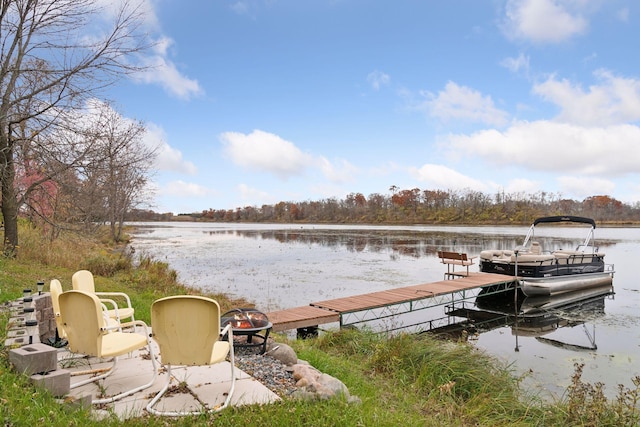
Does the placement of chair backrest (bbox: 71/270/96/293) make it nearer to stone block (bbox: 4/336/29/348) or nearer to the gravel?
stone block (bbox: 4/336/29/348)

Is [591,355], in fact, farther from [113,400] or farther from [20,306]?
[20,306]

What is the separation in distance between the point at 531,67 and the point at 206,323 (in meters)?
18.6

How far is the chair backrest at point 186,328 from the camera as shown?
130 inches

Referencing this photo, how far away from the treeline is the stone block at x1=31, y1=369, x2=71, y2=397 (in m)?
79.9

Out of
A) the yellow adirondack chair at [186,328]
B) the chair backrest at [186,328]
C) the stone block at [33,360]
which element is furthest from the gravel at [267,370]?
the stone block at [33,360]

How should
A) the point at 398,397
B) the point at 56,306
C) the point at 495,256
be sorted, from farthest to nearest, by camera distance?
the point at 495,256, the point at 398,397, the point at 56,306

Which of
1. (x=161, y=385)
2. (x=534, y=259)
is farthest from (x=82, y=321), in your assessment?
(x=534, y=259)

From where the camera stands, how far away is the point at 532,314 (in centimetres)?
1209

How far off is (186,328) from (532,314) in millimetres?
11671

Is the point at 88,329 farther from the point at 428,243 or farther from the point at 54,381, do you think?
the point at 428,243

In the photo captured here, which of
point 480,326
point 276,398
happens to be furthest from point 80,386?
point 480,326

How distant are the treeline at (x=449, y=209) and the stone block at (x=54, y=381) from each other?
79.9m

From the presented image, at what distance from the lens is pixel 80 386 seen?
3.62m

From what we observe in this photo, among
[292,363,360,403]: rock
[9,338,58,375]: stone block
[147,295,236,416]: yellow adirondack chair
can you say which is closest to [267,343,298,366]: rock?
[292,363,360,403]: rock
